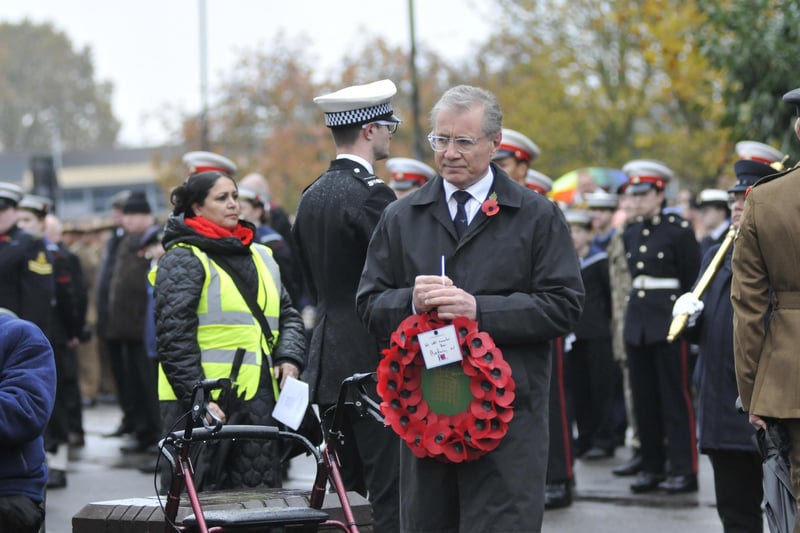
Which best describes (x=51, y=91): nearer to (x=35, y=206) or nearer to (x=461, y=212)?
(x=35, y=206)

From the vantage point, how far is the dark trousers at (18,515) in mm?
5855

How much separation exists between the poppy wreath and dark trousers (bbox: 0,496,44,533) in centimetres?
170

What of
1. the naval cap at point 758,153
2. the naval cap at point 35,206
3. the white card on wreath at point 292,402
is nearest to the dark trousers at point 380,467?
the white card on wreath at point 292,402

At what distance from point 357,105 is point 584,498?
14.8 feet

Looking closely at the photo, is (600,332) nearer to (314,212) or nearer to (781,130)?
(781,130)

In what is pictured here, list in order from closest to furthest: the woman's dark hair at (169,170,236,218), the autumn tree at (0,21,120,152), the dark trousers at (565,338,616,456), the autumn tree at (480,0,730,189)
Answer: the woman's dark hair at (169,170,236,218) < the dark trousers at (565,338,616,456) < the autumn tree at (480,0,730,189) < the autumn tree at (0,21,120,152)

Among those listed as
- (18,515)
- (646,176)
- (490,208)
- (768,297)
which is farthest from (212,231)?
(646,176)

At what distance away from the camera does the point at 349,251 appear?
271 inches

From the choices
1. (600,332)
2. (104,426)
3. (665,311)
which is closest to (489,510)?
(665,311)

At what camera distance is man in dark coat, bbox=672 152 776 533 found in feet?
24.0

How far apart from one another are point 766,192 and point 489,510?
173 cm

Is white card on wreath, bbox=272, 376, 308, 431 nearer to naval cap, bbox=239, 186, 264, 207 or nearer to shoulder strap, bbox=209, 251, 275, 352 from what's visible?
shoulder strap, bbox=209, 251, 275, 352

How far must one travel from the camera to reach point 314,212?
693 centimetres

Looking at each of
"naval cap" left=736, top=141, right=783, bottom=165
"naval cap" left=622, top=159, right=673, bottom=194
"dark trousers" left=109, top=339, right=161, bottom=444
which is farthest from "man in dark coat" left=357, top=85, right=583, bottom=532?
"dark trousers" left=109, top=339, right=161, bottom=444
